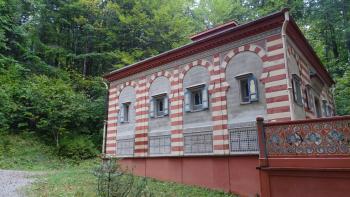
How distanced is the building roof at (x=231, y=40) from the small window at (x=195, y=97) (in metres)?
1.82

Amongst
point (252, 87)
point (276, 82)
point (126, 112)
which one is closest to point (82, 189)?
point (126, 112)

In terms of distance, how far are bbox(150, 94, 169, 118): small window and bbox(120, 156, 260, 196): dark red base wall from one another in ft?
7.72

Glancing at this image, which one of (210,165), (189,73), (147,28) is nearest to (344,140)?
(210,165)

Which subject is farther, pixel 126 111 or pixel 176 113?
pixel 126 111

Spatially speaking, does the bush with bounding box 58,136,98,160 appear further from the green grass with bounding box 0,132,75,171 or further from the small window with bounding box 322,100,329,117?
the small window with bounding box 322,100,329,117

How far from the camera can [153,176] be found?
45.5 ft

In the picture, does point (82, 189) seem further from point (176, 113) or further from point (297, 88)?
point (297, 88)

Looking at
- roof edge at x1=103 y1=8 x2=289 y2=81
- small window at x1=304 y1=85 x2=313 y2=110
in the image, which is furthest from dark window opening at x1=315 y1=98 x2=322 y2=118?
roof edge at x1=103 y1=8 x2=289 y2=81

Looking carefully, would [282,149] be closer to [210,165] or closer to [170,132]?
[210,165]

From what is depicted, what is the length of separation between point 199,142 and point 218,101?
206cm

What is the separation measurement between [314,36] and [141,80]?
65.4 ft

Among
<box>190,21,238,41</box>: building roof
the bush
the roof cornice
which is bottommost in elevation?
the bush

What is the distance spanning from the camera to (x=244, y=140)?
10773 mm

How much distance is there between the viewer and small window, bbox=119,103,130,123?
16141 mm
